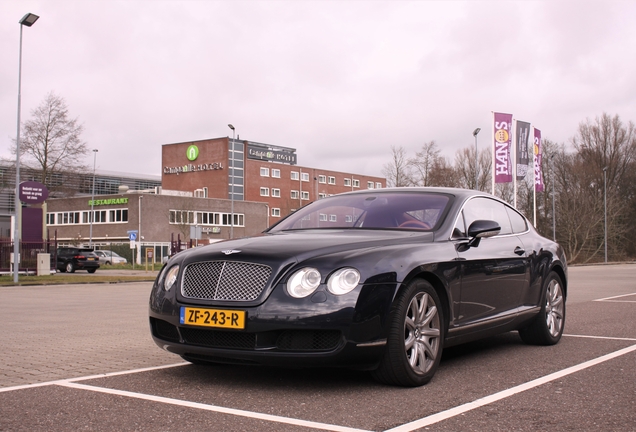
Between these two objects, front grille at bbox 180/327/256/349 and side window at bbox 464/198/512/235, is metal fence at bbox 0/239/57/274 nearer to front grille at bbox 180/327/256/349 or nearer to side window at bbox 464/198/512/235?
side window at bbox 464/198/512/235

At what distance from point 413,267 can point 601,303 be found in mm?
8987

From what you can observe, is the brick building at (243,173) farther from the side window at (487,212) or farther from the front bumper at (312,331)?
the front bumper at (312,331)

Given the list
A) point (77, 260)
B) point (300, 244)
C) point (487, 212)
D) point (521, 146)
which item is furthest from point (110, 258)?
point (300, 244)

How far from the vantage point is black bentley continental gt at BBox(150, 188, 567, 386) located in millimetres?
4492

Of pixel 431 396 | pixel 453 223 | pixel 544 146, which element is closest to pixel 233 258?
pixel 431 396

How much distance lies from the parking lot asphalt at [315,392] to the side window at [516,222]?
1.16m

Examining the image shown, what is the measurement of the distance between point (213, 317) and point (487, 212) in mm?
3015

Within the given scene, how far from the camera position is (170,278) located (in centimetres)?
511

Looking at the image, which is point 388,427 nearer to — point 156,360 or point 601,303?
point 156,360

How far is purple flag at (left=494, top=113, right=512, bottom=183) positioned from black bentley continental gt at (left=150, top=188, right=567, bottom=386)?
32226mm

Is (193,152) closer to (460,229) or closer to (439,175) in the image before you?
(439,175)

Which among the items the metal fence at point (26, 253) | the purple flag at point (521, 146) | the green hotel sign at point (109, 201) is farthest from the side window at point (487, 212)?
the green hotel sign at point (109, 201)

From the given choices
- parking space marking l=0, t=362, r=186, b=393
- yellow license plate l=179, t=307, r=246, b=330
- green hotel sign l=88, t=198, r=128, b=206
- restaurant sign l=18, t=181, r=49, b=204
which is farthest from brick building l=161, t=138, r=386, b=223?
yellow license plate l=179, t=307, r=246, b=330

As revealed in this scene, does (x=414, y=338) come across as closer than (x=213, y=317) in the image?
No
